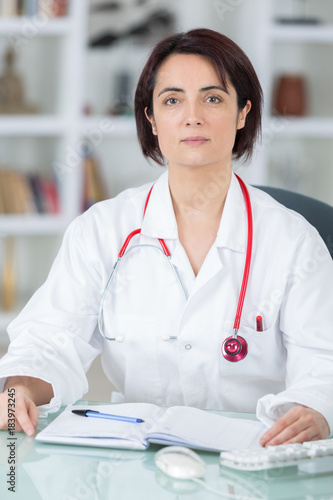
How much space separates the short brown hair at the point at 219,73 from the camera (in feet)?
5.24

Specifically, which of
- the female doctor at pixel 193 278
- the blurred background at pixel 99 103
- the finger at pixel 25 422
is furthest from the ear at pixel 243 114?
the blurred background at pixel 99 103

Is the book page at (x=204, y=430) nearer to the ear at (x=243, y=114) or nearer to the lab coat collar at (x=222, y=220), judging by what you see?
the lab coat collar at (x=222, y=220)

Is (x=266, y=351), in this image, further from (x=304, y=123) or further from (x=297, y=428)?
(x=304, y=123)

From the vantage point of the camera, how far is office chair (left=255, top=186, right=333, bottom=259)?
1761 millimetres

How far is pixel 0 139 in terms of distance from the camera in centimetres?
394

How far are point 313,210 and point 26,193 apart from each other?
7.21 ft

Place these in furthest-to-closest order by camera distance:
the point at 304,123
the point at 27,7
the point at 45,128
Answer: the point at 304,123 < the point at 45,128 < the point at 27,7

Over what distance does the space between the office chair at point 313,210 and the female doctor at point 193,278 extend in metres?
0.14

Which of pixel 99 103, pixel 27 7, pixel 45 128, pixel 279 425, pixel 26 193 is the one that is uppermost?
pixel 27 7

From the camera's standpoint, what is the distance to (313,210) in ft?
5.88

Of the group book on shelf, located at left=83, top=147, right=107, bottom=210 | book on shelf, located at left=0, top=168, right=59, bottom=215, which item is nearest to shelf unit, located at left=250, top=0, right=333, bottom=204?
book on shelf, located at left=83, top=147, right=107, bottom=210

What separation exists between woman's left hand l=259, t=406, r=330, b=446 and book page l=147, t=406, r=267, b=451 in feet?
0.10

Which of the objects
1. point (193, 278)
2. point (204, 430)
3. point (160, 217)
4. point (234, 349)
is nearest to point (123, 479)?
point (204, 430)

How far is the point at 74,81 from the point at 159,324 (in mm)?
2309
